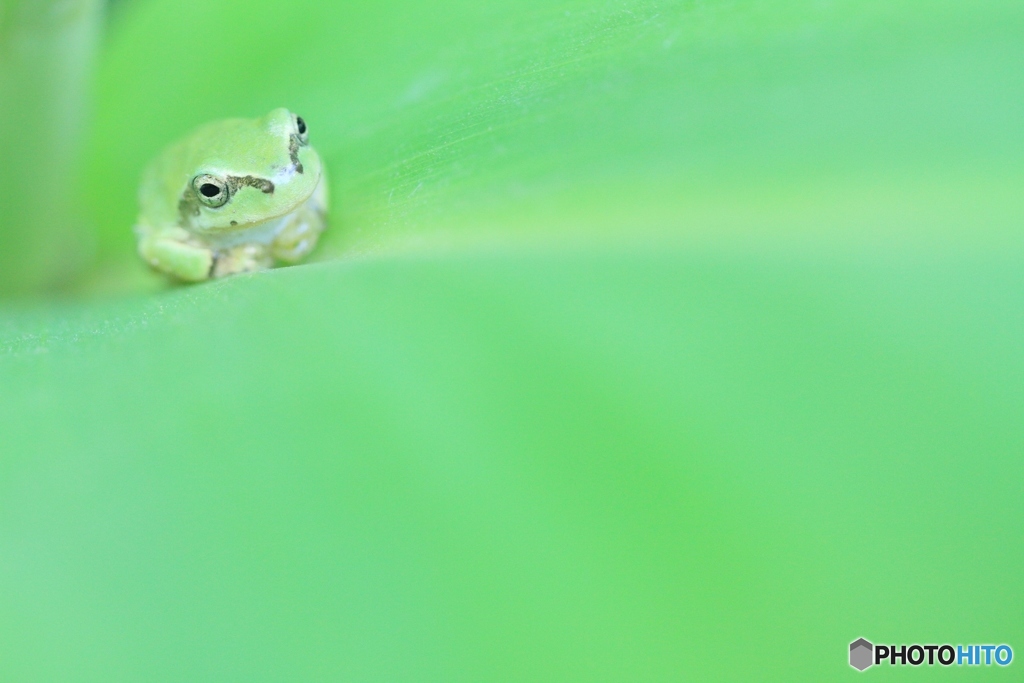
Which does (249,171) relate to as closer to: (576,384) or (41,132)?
(41,132)

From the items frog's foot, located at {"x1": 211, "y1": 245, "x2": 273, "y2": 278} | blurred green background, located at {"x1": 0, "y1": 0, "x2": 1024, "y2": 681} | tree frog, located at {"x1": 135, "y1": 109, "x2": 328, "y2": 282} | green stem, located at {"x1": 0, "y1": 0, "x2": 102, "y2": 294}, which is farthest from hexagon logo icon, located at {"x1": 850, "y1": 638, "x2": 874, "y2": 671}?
frog's foot, located at {"x1": 211, "y1": 245, "x2": 273, "y2": 278}

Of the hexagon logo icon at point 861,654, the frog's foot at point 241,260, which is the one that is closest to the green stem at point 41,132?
the frog's foot at point 241,260

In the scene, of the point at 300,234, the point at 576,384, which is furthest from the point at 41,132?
the point at 576,384

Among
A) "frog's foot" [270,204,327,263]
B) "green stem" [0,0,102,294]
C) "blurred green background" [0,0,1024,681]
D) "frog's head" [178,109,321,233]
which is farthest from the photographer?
"frog's foot" [270,204,327,263]

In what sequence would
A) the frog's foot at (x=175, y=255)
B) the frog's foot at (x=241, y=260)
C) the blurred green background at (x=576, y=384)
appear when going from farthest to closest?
the frog's foot at (x=241, y=260) → the frog's foot at (x=175, y=255) → the blurred green background at (x=576, y=384)

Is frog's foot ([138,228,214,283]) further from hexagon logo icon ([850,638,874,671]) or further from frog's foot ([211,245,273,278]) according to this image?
hexagon logo icon ([850,638,874,671])

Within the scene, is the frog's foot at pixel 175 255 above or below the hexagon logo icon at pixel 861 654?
above

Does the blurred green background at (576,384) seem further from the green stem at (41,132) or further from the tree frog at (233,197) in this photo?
the tree frog at (233,197)
